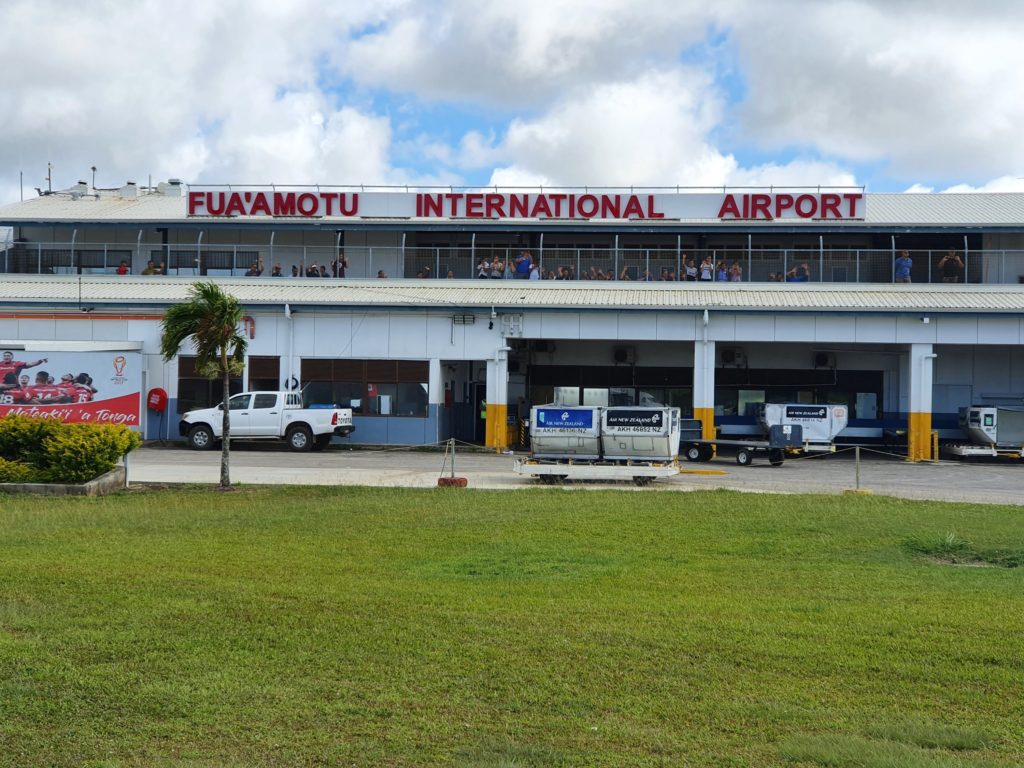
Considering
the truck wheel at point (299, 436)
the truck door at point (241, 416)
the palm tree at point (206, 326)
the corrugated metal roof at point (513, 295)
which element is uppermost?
the corrugated metal roof at point (513, 295)

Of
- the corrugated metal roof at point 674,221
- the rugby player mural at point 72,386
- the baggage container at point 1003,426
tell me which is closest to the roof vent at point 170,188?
the corrugated metal roof at point 674,221

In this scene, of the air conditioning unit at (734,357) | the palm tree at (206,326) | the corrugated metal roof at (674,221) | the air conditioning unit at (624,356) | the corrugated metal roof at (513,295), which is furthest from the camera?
the air conditioning unit at (624,356)

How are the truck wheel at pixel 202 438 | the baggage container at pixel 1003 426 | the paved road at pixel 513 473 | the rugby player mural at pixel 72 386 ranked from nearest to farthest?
the paved road at pixel 513 473 → the rugby player mural at pixel 72 386 → the truck wheel at pixel 202 438 → the baggage container at pixel 1003 426

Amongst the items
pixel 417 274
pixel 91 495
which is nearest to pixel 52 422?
pixel 91 495

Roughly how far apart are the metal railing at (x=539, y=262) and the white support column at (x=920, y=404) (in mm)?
4542

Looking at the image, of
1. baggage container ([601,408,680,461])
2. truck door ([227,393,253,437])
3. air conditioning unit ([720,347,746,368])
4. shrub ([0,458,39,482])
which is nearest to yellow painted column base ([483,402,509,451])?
truck door ([227,393,253,437])

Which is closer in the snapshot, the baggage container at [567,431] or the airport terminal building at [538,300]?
the baggage container at [567,431]

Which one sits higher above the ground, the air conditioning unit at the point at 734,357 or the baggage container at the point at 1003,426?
the air conditioning unit at the point at 734,357

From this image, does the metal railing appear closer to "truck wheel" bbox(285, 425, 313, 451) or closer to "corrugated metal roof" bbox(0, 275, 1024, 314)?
"corrugated metal roof" bbox(0, 275, 1024, 314)

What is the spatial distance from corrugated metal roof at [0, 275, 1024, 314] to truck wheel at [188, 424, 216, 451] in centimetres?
491

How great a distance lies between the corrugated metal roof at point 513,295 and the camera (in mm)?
36031

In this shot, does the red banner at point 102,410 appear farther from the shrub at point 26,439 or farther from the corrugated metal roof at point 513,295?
the shrub at point 26,439

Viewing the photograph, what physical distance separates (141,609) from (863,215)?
116 ft

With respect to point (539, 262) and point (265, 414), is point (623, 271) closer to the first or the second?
point (539, 262)
